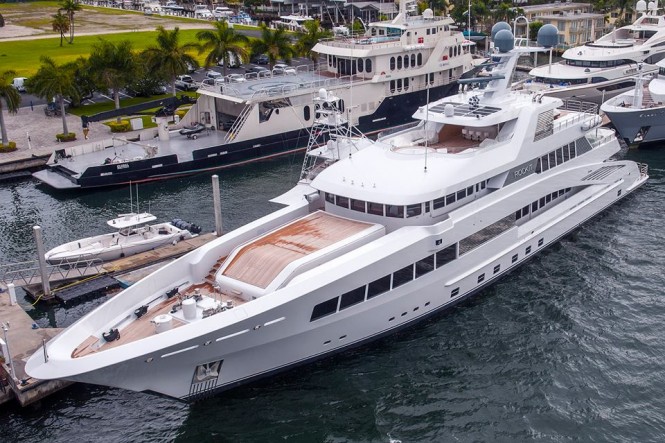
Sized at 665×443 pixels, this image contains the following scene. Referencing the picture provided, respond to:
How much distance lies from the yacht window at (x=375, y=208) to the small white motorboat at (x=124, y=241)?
11.1 m

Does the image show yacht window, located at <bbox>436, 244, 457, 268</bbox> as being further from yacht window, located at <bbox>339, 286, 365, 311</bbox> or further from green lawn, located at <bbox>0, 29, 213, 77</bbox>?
green lawn, located at <bbox>0, 29, 213, 77</bbox>

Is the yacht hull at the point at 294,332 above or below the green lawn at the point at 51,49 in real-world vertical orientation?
below

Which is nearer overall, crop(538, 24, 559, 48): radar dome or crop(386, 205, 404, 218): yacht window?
crop(386, 205, 404, 218): yacht window

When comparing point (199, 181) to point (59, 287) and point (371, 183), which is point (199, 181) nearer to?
point (59, 287)

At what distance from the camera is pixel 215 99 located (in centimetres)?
5147

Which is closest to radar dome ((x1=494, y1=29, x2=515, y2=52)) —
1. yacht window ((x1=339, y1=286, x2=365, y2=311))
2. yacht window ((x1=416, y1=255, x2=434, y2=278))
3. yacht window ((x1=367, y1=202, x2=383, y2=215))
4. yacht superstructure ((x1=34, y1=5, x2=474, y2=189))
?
yacht superstructure ((x1=34, y1=5, x2=474, y2=189))

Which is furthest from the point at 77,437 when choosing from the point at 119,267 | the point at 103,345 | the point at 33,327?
the point at 119,267

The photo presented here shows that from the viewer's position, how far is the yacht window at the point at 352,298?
23.5m

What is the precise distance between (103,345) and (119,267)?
34.1 ft

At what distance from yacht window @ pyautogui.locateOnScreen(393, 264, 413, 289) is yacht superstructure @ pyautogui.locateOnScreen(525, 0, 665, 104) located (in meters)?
34.7

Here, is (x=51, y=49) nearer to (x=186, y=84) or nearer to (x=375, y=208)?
(x=186, y=84)

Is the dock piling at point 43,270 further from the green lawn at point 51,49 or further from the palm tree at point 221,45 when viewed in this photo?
the green lawn at point 51,49

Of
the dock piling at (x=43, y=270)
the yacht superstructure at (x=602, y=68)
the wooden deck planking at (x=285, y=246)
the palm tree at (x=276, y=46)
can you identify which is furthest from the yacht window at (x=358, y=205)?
the palm tree at (x=276, y=46)

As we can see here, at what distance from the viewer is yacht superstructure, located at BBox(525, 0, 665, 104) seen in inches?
2240
